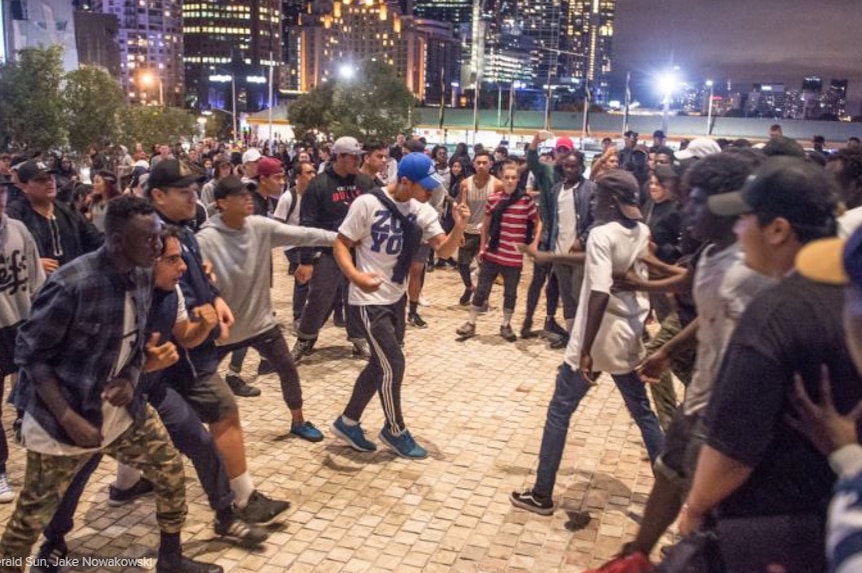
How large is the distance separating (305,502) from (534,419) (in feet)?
7.60

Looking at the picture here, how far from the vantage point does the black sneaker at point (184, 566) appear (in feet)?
12.8

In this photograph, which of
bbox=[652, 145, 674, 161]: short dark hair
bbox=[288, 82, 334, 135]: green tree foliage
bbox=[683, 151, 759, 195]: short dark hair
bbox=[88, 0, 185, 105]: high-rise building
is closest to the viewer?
bbox=[683, 151, 759, 195]: short dark hair

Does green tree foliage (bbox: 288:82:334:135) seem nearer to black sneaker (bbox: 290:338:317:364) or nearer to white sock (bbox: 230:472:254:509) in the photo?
black sneaker (bbox: 290:338:317:364)

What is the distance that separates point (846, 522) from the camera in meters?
1.45

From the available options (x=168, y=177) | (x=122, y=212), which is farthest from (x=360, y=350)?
(x=122, y=212)

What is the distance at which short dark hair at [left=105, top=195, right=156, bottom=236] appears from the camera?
3.39 m

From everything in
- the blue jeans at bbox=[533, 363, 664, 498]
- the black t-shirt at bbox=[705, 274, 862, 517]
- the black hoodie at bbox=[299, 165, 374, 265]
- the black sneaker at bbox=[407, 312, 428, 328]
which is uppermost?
the black t-shirt at bbox=[705, 274, 862, 517]

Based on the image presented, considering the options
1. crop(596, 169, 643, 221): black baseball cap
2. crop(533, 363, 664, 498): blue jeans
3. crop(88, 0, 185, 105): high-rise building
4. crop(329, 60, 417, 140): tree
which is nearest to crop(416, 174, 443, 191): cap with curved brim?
crop(596, 169, 643, 221): black baseball cap

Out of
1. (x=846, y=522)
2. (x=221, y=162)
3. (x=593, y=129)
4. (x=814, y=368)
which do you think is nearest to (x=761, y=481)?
(x=814, y=368)

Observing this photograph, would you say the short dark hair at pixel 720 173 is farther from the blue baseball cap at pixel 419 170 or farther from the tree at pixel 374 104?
the tree at pixel 374 104

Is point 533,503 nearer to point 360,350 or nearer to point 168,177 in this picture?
point 168,177

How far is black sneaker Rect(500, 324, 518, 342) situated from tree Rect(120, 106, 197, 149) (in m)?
29.5

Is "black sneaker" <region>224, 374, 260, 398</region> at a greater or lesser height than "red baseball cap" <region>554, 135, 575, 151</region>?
lesser

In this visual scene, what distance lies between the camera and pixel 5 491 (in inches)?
191
